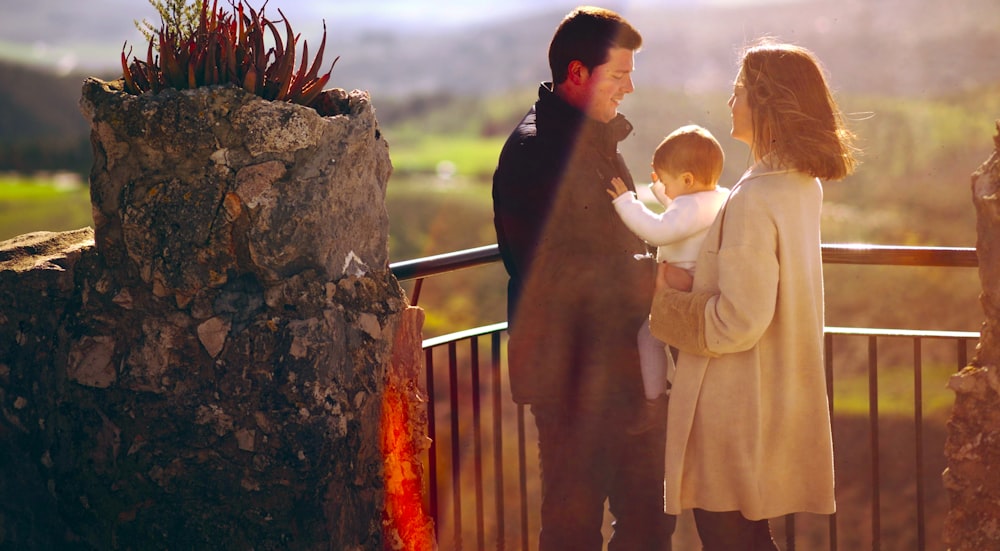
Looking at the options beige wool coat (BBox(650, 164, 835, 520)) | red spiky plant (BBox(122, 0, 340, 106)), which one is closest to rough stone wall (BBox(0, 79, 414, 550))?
red spiky plant (BBox(122, 0, 340, 106))

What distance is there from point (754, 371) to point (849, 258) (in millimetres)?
1045

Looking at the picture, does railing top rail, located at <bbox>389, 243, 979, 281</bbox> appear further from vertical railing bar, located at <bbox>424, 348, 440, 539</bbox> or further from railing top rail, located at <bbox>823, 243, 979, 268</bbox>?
vertical railing bar, located at <bbox>424, 348, 440, 539</bbox>

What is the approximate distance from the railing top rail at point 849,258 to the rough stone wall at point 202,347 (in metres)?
0.61

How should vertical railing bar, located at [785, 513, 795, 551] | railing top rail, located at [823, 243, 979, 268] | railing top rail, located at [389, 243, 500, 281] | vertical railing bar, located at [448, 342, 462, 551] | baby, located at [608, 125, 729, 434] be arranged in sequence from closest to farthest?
baby, located at [608, 125, 729, 434], railing top rail, located at [389, 243, 500, 281], railing top rail, located at [823, 243, 979, 268], vertical railing bar, located at [448, 342, 462, 551], vertical railing bar, located at [785, 513, 795, 551]

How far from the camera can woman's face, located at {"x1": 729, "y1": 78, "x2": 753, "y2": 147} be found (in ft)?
8.61

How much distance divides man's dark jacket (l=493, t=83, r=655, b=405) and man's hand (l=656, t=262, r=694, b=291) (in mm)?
82

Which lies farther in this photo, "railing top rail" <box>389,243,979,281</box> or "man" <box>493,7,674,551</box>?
"railing top rail" <box>389,243,979,281</box>

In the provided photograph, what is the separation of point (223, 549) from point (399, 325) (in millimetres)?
749

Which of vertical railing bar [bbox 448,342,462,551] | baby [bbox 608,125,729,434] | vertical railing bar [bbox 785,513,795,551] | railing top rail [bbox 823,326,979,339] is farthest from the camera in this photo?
vertical railing bar [bbox 785,513,795,551]

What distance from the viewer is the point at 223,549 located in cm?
247

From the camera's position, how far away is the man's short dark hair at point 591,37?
118 inches

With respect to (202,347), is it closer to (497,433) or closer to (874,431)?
(497,433)

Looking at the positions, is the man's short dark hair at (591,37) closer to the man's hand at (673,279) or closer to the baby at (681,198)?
the baby at (681,198)

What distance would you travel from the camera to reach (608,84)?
9.95 feet
